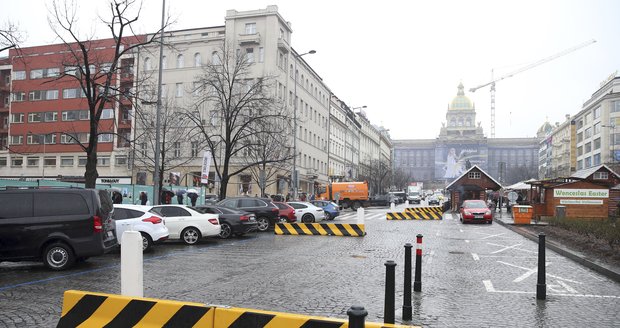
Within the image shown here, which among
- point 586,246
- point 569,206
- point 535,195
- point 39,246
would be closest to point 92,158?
point 39,246

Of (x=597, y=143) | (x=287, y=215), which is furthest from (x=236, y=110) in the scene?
(x=597, y=143)

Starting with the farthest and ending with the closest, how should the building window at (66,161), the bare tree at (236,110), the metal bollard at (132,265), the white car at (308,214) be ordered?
the building window at (66,161) < the bare tree at (236,110) < the white car at (308,214) < the metal bollard at (132,265)

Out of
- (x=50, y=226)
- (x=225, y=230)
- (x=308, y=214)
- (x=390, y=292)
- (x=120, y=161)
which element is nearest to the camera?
(x=390, y=292)

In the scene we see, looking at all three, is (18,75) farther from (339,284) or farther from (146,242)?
(339,284)

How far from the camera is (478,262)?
527 inches

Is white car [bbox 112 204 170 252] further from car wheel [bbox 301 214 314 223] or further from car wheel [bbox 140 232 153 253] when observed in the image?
car wheel [bbox 301 214 314 223]

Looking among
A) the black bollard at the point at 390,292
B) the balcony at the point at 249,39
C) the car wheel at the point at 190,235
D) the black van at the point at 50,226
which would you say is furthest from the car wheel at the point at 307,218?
the balcony at the point at 249,39

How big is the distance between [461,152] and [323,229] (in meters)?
147

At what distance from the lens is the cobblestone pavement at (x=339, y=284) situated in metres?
7.47

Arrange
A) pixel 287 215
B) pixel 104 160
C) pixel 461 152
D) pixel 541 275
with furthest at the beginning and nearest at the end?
pixel 461 152, pixel 104 160, pixel 287 215, pixel 541 275

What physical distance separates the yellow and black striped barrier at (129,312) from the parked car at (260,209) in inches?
751

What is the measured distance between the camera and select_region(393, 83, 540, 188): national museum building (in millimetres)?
154750

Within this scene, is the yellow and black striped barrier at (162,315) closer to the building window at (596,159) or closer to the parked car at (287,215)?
the parked car at (287,215)

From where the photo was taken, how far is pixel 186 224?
17.6m
